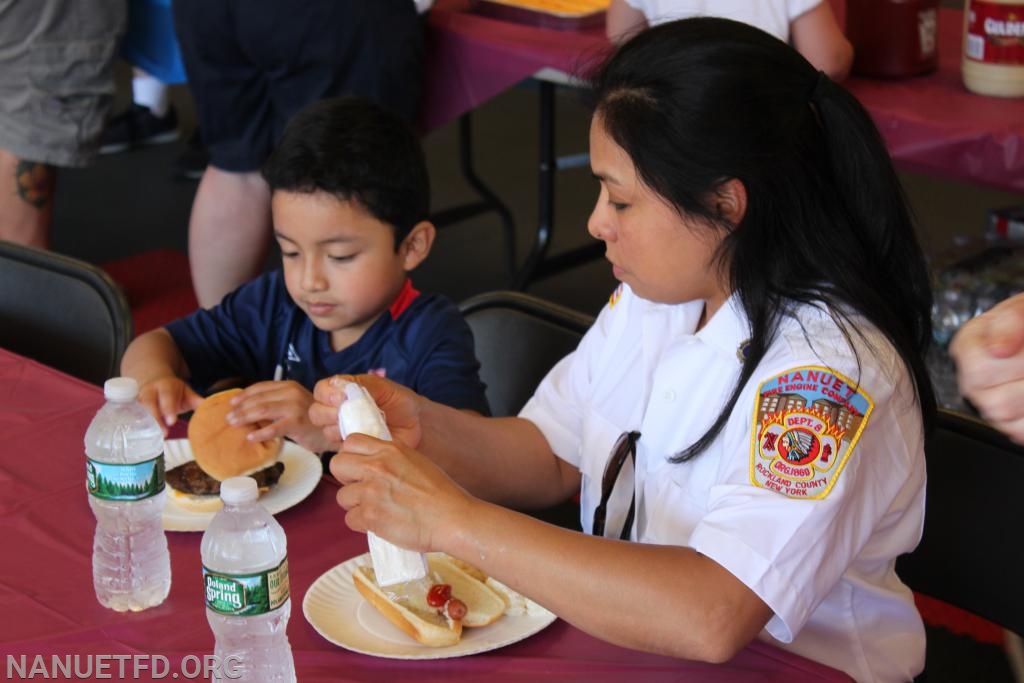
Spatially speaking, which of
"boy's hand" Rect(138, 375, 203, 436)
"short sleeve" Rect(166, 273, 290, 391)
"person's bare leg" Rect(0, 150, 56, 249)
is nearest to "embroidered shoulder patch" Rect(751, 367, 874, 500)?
"boy's hand" Rect(138, 375, 203, 436)

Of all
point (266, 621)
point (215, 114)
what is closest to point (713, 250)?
point (266, 621)

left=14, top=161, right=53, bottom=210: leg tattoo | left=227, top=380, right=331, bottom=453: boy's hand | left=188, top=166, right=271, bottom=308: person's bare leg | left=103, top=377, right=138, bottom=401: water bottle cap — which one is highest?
left=103, top=377, right=138, bottom=401: water bottle cap

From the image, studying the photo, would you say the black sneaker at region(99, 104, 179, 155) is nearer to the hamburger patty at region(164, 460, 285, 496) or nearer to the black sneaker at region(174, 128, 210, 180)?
the black sneaker at region(174, 128, 210, 180)

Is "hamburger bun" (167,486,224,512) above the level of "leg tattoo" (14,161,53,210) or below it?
above

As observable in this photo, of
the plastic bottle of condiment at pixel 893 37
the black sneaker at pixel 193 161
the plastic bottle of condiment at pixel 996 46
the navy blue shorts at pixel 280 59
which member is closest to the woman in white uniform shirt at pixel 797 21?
the plastic bottle of condiment at pixel 893 37

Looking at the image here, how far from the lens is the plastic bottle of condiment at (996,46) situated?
268 cm

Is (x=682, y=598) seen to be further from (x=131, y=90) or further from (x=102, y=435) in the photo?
(x=131, y=90)

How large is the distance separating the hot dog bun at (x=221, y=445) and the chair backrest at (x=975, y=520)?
2.67ft

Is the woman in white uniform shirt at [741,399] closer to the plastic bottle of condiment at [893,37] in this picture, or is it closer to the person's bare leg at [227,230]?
the plastic bottle of condiment at [893,37]

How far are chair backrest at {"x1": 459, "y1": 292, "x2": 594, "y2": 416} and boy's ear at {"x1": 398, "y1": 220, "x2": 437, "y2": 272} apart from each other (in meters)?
0.11

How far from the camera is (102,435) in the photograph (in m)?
1.50

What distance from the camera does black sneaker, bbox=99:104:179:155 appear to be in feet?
18.4

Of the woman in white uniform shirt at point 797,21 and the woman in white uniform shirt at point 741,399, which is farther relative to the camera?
the woman in white uniform shirt at point 797,21

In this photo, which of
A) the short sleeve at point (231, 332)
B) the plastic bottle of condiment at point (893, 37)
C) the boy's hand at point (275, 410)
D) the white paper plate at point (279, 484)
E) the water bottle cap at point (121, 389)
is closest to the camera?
the water bottle cap at point (121, 389)
